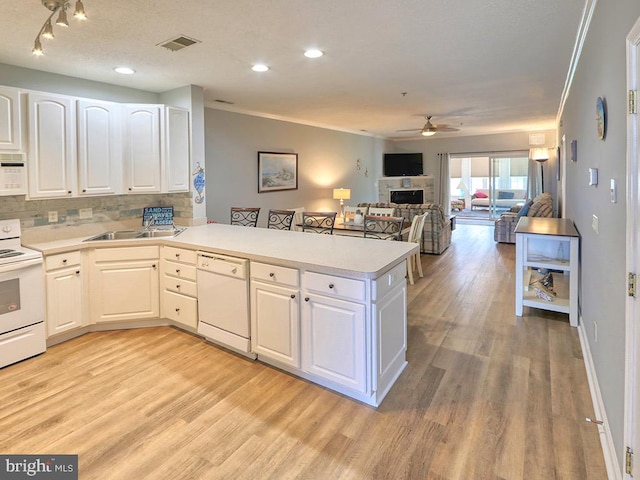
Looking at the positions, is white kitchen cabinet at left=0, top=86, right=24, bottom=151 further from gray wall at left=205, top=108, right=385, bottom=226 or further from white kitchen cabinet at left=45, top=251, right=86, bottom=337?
gray wall at left=205, top=108, right=385, bottom=226

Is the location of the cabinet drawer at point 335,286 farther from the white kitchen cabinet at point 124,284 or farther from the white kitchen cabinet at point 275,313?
the white kitchen cabinet at point 124,284

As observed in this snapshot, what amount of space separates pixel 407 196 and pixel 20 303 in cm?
924

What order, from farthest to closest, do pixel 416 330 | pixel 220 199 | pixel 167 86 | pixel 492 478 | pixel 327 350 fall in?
pixel 220 199
pixel 167 86
pixel 416 330
pixel 327 350
pixel 492 478

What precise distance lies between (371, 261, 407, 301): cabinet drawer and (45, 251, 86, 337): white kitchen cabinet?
2666 mm

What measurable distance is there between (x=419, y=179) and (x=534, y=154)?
2.84 m

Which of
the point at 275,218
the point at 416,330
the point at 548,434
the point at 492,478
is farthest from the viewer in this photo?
the point at 275,218

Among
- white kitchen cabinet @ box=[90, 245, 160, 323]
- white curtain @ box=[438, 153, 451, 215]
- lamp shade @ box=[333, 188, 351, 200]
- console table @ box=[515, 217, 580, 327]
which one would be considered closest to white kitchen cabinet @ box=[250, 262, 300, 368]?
white kitchen cabinet @ box=[90, 245, 160, 323]

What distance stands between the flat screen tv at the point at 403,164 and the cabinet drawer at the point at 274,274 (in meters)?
8.62

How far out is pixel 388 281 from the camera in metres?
2.47

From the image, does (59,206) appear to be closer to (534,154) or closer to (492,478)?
(492,478)

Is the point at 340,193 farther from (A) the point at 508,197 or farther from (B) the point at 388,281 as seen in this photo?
(A) the point at 508,197

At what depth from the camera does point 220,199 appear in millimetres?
5609

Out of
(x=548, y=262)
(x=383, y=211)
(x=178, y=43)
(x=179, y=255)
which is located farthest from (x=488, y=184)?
(x=178, y=43)

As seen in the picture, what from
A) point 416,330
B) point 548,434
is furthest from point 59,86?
point 548,434
